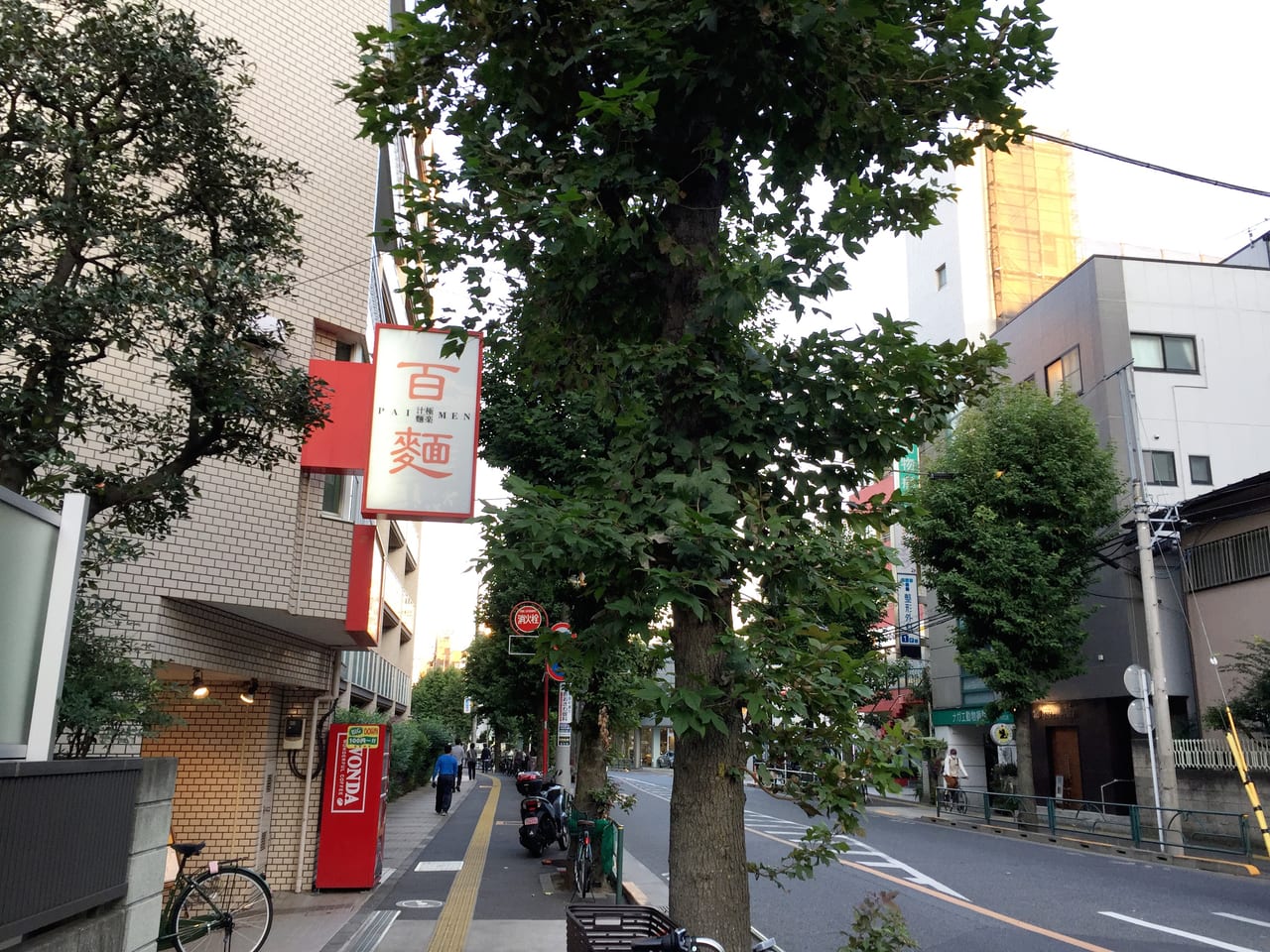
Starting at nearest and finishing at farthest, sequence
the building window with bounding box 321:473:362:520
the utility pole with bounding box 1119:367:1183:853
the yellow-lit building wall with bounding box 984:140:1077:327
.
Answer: the building window with bounding box 321:473:362:520
the utility pole with bounding box 1119:367:1183:853
the yellow-lit building wall with bounding box 984:140:1077:327

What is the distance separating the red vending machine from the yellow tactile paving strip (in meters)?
1.28

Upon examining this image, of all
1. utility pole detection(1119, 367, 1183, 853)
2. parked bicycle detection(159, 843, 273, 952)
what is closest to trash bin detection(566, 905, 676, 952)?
parked bicycle detection(159, 843, 273, 952)

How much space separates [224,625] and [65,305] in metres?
6.10

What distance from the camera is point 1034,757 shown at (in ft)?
97.7

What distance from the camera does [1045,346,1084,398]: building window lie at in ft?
91.4

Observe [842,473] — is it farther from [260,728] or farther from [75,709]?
[260,728]

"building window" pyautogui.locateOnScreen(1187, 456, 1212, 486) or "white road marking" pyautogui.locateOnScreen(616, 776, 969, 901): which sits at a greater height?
"building window" pyautogui.locateOnScreen(1187, 456, 1212, 486)

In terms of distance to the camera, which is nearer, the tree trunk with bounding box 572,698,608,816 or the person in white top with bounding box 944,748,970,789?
the tree trunk with bounding box 572,698,608,816

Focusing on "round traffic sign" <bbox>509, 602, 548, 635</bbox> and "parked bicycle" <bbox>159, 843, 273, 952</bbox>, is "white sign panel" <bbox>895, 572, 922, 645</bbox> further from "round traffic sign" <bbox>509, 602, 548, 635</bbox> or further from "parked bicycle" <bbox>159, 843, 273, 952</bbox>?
"parked bicycle" <bbox>159, 843, 273, 952</bbox>

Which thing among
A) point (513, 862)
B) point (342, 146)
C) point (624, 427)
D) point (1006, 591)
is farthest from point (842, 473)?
point (1006, 591)

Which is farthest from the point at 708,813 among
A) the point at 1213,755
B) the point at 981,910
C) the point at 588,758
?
the point at 1213,755

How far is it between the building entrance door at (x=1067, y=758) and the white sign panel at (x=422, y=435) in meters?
23.5

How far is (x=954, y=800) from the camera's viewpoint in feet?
96.1

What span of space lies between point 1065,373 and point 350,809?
79.8 ft
